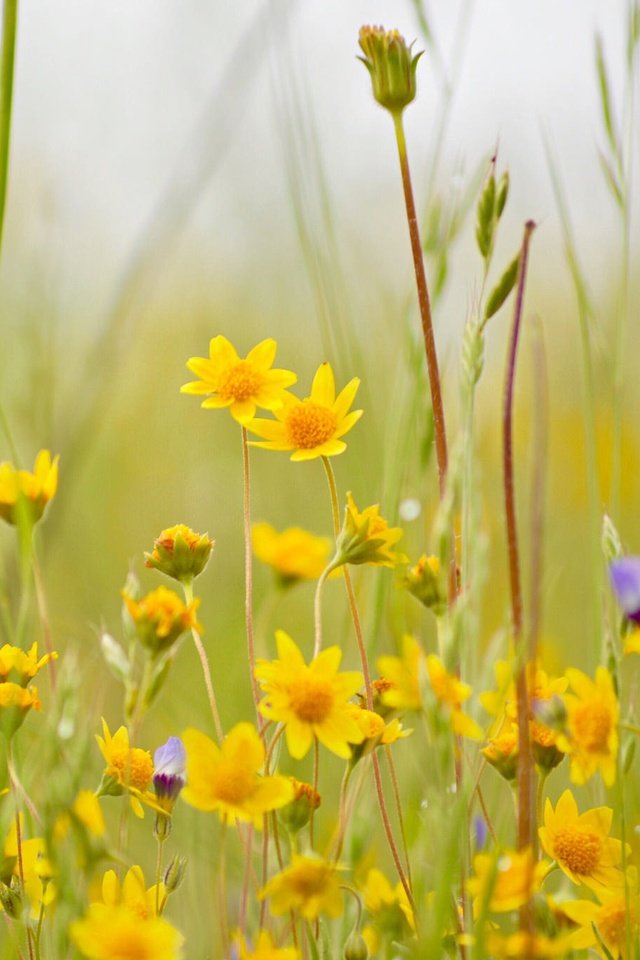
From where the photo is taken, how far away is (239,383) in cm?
52

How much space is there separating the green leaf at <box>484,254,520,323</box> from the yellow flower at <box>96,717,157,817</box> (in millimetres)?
230

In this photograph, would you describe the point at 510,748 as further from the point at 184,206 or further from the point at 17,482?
the point at 184,206

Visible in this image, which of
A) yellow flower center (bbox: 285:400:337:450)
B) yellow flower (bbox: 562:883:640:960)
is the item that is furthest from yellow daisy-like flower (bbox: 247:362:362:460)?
yellow flower (bbox: 562:883:640:960)

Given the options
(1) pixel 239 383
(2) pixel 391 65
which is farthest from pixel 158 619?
(2) pixel 391 65

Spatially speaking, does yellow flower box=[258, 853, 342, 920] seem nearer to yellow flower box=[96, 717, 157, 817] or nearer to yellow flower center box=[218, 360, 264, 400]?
yellow flower box=[96, 717, 157, 817]

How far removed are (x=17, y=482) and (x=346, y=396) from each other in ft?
0.53

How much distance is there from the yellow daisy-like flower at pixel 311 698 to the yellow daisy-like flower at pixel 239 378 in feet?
0.44

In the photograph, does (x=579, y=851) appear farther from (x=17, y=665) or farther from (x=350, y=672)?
(x=17, y=665)

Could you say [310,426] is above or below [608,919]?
above

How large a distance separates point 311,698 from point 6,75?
0.29 m

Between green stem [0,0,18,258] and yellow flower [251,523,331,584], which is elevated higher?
green stem [0,0,18,258]

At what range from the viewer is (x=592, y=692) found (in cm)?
43

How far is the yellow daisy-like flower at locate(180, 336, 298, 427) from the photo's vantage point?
0.52m

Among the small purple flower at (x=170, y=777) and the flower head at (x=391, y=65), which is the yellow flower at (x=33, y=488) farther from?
the flower head at (x=391, y=65)
